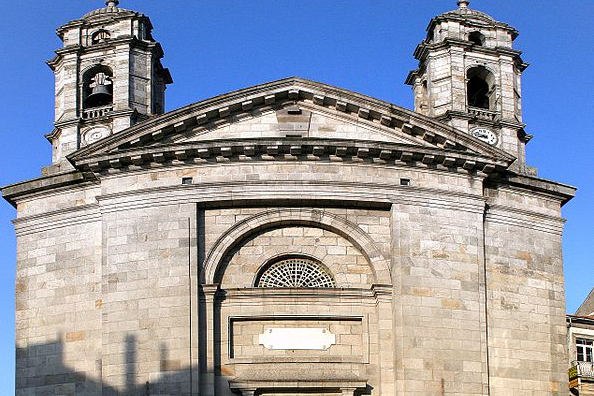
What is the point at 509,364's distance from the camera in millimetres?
33000

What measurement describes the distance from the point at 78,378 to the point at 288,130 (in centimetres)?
932

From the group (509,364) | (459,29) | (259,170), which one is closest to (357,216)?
(259,170)

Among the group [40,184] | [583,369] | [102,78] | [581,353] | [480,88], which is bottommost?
[583,369]

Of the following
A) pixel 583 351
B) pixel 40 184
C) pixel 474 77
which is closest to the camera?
pixel 40 184

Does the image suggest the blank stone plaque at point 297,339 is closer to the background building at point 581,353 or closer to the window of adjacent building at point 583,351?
the background building at point 581,353

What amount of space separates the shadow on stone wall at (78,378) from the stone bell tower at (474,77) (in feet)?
40.5

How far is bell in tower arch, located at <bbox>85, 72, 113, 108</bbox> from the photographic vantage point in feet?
123

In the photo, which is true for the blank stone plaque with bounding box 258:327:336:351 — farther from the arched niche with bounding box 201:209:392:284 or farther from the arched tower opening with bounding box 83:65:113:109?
Result: the arched tower opening with bounding box 83:65:113:109

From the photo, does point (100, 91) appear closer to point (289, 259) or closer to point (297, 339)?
point (289, 259)

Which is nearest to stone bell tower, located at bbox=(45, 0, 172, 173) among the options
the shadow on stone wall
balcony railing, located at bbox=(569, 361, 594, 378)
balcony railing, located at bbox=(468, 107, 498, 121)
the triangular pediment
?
the triangular pediment

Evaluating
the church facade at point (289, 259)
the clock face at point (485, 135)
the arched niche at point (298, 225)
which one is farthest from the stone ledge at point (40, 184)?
the clock face at point (485, 135)

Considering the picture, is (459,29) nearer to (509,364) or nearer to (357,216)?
(357,216)

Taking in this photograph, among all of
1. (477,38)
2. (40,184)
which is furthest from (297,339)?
Result: (477,38)

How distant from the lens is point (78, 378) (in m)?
32.7
